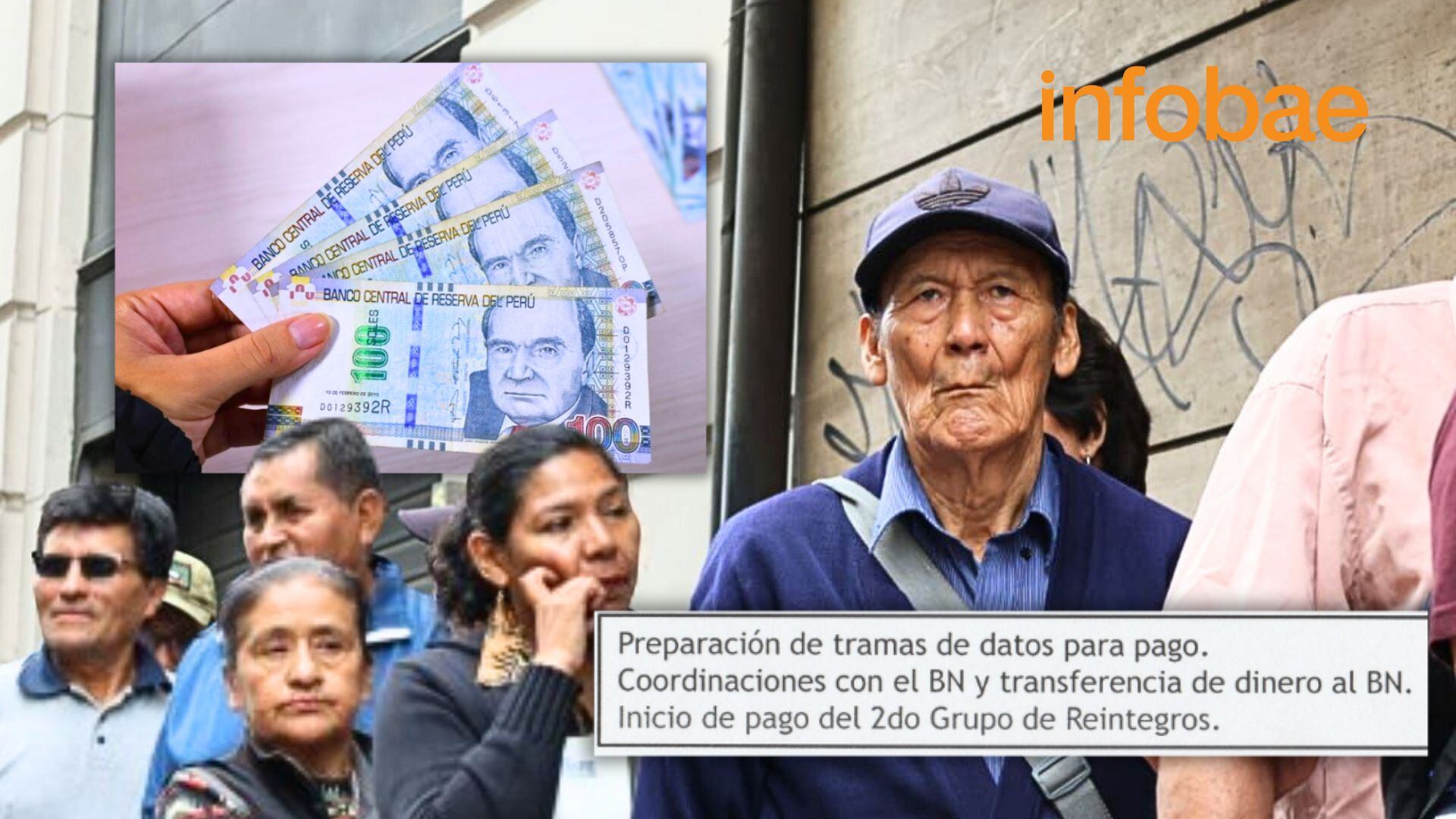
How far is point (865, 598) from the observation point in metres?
3.11

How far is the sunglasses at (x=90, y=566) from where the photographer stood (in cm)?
379

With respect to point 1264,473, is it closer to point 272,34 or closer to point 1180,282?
point 1180,282

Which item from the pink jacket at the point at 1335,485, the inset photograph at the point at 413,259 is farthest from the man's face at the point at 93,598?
the pink jacket at the point at 1335,485

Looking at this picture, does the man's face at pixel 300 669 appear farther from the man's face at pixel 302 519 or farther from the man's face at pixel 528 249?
the man's face at pixel 528 249

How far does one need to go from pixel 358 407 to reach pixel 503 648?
94 centimetres

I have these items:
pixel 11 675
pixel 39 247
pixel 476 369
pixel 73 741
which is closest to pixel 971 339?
pixel 476 369

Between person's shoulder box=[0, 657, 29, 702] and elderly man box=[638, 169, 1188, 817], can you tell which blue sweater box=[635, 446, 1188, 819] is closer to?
elderly man box=[638, 169, 1188, 817]

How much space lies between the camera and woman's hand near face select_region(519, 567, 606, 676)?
10.9 ft

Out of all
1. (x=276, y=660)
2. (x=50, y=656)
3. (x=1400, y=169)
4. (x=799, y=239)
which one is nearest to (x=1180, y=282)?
(x=1400, y=169)

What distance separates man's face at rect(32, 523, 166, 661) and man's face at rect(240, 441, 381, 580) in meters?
0.18

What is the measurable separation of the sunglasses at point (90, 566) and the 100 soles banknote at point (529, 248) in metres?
0.64

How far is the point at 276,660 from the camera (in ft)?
11.6

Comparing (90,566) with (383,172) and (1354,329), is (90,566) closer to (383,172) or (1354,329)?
(383,172)

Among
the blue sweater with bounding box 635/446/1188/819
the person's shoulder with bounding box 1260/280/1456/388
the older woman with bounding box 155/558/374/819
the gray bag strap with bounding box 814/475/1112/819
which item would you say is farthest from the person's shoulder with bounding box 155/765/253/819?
the person's shoulder with bounding box 1260/280/1456/388
